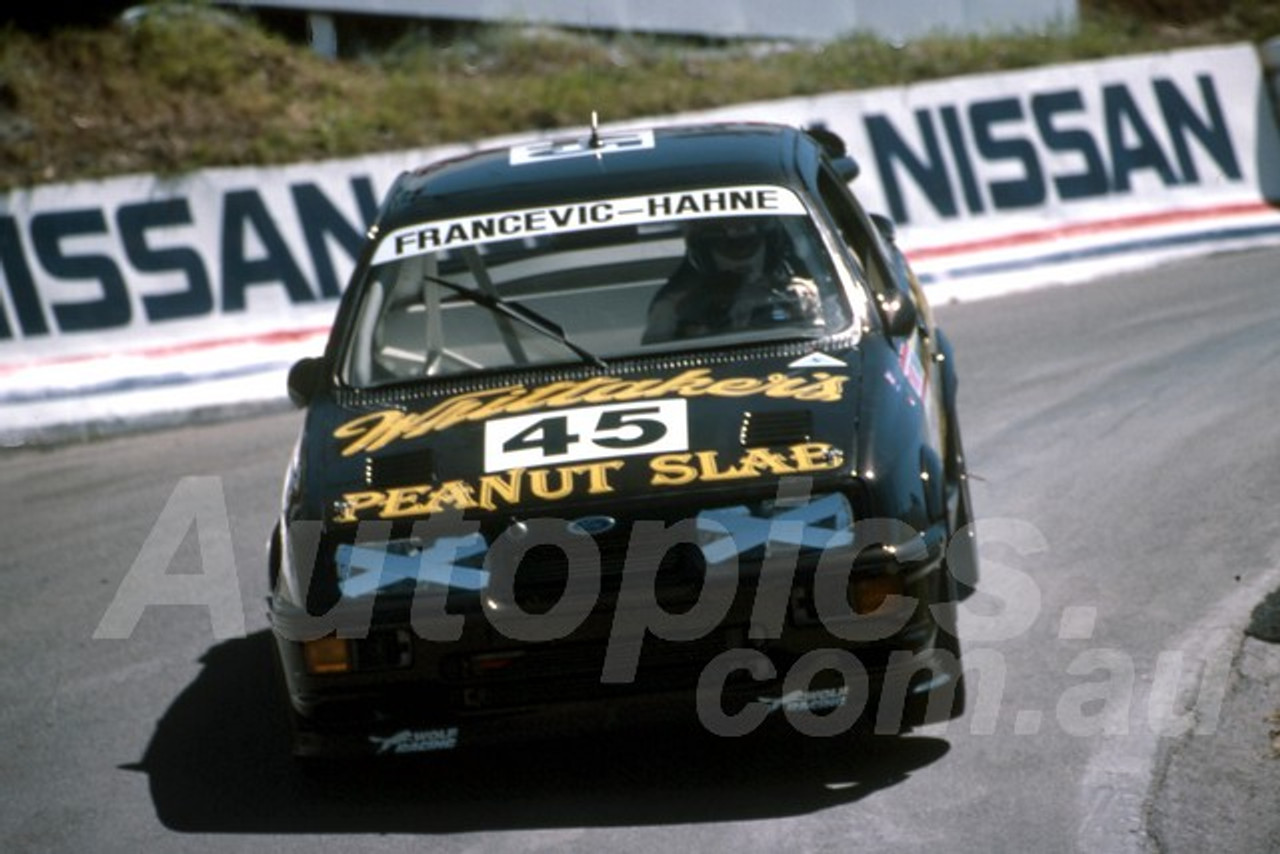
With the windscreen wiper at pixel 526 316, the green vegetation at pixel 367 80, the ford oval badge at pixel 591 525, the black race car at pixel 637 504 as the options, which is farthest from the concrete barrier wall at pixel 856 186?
the ford oval badge at pixel 591 525

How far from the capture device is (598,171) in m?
7.12

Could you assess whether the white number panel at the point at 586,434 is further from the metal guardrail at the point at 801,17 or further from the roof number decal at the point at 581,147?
the metal guardrail at the point at 801,17

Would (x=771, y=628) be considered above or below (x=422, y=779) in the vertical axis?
above

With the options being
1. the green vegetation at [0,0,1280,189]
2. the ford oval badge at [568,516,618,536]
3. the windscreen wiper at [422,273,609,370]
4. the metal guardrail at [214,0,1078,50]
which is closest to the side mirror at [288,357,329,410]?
the windscreen wiper at [422,273,609,370]

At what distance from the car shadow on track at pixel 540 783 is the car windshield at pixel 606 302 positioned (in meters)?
1.18

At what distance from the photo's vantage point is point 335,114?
1430 centimetres

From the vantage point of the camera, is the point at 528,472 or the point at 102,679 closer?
the point at 528,472

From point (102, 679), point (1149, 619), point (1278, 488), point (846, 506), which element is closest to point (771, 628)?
point (846, 506)

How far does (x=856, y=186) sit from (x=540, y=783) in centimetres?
780

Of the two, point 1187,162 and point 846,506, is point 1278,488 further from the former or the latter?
point 1187,162

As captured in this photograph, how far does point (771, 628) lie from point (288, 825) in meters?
1.39

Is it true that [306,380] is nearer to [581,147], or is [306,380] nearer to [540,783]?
[581,147]

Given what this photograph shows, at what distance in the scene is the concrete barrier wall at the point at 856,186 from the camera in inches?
462

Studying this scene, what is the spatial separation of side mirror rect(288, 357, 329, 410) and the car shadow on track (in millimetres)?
1049
